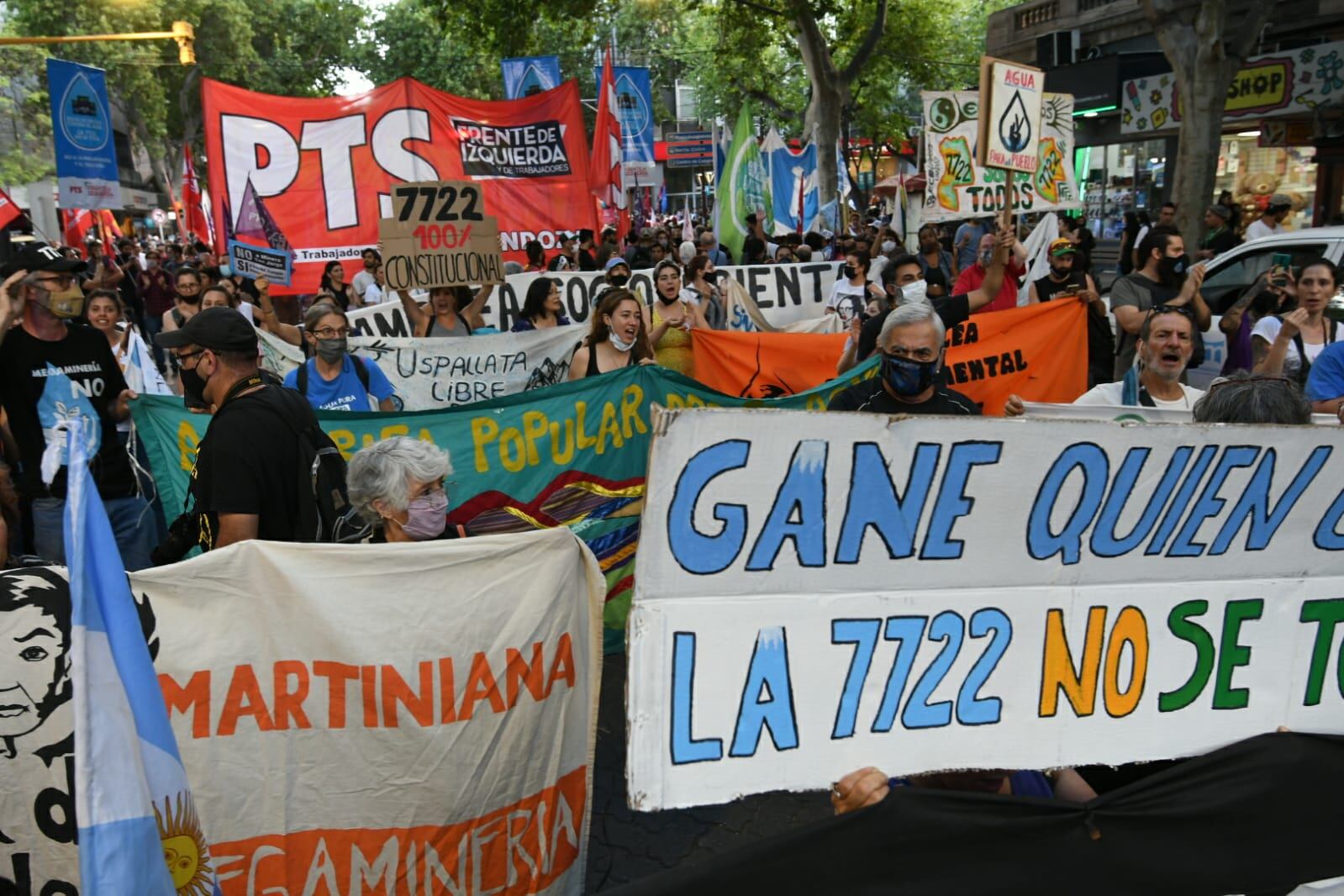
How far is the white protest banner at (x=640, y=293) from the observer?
8.54m

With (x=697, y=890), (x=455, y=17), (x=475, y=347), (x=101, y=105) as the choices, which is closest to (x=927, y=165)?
(x=475, y=347)

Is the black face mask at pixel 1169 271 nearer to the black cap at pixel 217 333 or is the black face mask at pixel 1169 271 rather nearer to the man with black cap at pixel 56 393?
the black cap at pixel 217 333

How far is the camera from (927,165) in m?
7.43

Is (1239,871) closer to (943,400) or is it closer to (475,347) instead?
(943,400)

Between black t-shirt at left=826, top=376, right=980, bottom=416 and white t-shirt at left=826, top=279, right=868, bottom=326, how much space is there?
5445mm

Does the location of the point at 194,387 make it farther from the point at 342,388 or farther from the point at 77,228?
the point at 77,228

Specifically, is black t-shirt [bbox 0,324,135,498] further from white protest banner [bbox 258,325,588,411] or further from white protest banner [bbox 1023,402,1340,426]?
white protest banner [bbox 1023,402,1340,426]

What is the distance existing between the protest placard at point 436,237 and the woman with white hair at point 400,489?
431 cm

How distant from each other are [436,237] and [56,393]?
3.13 metres

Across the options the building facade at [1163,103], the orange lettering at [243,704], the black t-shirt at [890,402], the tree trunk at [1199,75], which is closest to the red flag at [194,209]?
the tree trunk at [1199,75]

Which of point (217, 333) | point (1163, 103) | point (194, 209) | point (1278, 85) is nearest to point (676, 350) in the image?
point (217, 333)

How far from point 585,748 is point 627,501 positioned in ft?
7.28

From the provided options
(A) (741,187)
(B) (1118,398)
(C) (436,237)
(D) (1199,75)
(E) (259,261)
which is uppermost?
(D) (1199,75)

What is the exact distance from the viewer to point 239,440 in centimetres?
322
